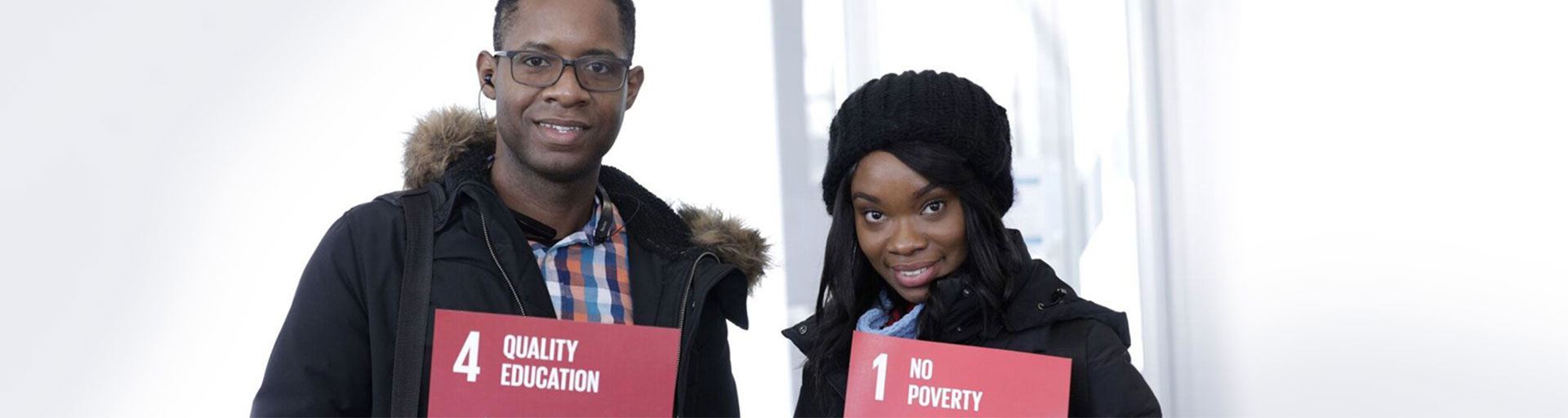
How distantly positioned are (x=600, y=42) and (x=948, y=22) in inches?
60.4

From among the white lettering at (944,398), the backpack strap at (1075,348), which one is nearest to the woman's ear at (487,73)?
the white lettering at (944,398)

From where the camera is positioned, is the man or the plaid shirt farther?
the plaid shirt

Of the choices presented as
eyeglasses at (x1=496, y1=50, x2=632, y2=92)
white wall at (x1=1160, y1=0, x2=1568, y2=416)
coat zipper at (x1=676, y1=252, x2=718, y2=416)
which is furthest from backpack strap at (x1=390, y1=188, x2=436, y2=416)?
white wall at (x1=1160, y1=0, x2=1568, y2=416)

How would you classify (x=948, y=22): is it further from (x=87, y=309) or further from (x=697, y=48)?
(x=87, y=309)

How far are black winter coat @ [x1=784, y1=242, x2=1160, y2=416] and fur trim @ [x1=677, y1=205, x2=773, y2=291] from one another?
24cm

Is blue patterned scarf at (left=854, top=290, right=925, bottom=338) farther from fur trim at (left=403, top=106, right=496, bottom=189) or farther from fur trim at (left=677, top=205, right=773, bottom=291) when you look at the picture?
fur trim at (left=403, top=106, right=496, bottom=189)

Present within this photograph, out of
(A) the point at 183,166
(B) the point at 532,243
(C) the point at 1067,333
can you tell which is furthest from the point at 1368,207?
(A) the point at 183,166

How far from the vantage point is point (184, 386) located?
8.64 feet

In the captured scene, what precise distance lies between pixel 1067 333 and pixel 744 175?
60.9 inches

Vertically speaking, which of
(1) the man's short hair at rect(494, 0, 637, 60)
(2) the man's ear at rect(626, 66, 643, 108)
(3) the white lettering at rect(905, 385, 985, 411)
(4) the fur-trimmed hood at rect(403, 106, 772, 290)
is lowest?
(3) the white lettering at rect(905, 385, 985, 411)

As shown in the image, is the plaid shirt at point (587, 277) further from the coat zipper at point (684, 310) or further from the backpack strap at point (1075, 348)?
the backpack strap at point (1075, 348)

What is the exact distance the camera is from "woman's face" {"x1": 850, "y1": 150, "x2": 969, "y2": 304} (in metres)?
1.58

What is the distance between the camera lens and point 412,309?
1574mm

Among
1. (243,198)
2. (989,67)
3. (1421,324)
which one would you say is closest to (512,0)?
(243,198)
